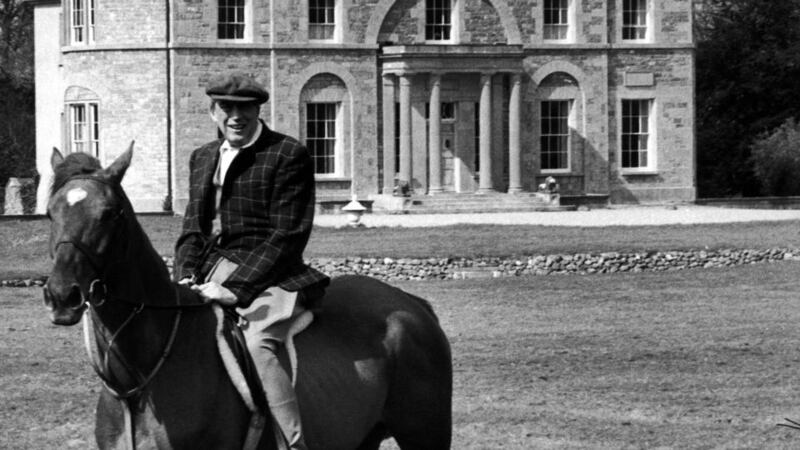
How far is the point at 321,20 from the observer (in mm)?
45375

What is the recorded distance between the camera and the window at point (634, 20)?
47.7 m

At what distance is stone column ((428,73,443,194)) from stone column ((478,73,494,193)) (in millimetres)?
1114

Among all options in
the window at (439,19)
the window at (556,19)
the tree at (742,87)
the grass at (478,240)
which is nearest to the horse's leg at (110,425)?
the grass at (478,240)

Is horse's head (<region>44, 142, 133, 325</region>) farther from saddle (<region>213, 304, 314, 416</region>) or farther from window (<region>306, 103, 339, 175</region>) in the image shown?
window (<region>306, 103, 339, 175</region>)

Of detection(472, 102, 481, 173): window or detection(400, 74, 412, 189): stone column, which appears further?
detection(472, 102, 481, 173): window

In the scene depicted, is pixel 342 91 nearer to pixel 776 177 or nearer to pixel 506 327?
pixel 776 177

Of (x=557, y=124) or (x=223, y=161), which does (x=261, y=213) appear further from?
(x=557, y=124)

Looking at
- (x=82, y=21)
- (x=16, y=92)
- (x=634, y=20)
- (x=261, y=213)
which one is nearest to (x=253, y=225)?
(x=261, y=213)

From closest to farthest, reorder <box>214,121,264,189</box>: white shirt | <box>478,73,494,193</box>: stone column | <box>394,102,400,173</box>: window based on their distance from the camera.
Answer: <box>214,121,264,189</box>: white shirt
<box>478,73,494,193</box>: stone column
<box>394,102,400,173</box>: window

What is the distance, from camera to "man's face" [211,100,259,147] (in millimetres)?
8242

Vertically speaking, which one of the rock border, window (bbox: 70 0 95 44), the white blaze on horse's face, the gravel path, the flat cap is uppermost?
window (bbox: 70 0 95 44)

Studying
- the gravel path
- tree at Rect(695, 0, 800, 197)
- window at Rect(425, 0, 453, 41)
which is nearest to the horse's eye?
the gravel path

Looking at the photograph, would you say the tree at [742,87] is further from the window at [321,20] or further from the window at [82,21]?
the window at [82,21]

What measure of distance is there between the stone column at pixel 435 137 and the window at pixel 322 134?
8.47 feet
